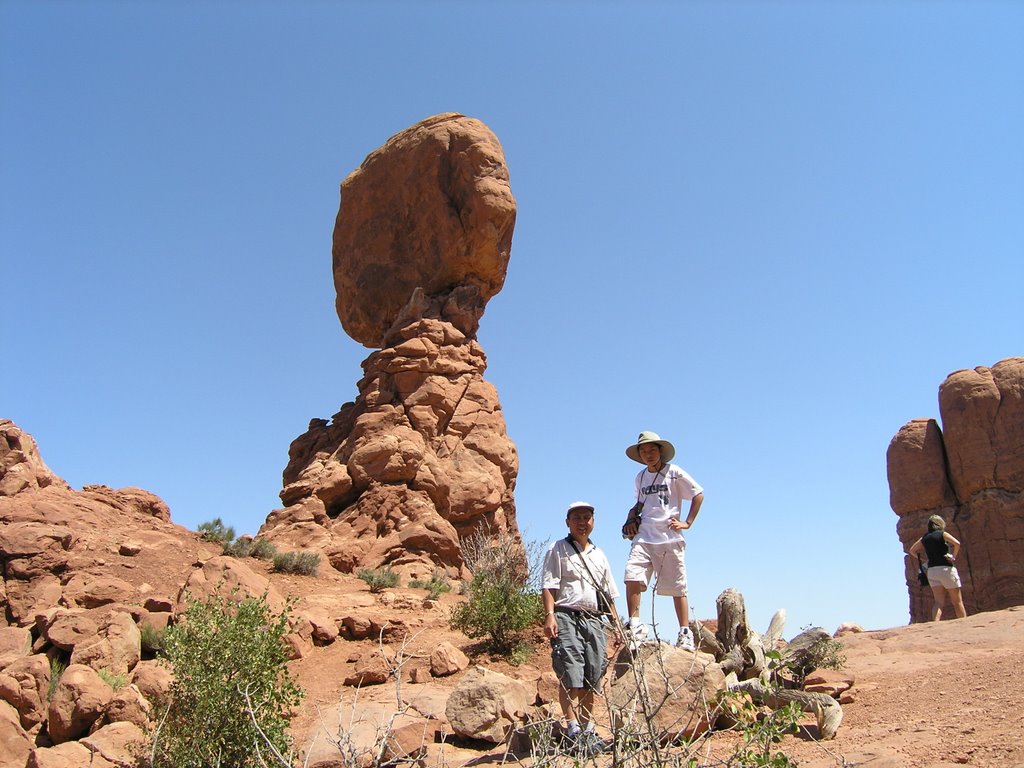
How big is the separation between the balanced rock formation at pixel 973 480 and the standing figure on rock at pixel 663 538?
900 inches

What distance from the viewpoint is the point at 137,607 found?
931cm

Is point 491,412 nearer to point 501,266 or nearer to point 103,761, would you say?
point 501,266

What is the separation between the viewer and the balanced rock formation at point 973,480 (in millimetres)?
25266

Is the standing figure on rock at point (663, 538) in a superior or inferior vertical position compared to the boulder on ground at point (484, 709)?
superior

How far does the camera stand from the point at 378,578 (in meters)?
12.7

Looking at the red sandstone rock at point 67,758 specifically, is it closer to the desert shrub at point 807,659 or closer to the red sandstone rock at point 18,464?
the desert shrub at point 807,659

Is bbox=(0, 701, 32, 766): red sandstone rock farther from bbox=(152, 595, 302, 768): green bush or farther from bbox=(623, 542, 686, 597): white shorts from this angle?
bbox=(623, 542, 686, 597): white shorts

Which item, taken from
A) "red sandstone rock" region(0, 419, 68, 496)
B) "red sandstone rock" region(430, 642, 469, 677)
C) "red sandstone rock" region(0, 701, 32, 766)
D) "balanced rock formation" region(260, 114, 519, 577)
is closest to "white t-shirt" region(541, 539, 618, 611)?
"red sandstone rock" region(430, 642, 469, 677)

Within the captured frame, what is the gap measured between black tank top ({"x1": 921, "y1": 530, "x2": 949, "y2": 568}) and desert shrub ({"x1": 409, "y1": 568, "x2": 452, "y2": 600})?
7252mm

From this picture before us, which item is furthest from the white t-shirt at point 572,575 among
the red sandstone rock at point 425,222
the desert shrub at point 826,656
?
the red sandstone rock at point 425,222

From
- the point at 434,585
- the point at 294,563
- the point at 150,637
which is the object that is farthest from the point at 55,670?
the point at 434,585

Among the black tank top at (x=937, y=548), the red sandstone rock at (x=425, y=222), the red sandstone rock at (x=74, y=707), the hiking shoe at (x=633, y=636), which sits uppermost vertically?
the red sandstone rock at (x=425, y=222)

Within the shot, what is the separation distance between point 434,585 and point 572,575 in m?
7.87

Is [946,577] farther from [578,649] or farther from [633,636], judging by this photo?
[633,636]
